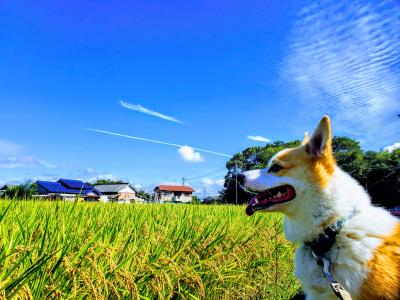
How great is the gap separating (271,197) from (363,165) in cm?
4968

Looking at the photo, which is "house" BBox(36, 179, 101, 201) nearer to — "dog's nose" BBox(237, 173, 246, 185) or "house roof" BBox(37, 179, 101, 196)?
"house roof" BBox(37, 179, 101, 196)

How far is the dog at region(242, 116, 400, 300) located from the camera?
271cm

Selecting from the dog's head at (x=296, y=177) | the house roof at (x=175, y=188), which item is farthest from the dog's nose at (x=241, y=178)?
the house roof at (x=175, y=188)

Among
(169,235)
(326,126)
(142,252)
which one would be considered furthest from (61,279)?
(326,126)

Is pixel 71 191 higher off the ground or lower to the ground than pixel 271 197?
higher

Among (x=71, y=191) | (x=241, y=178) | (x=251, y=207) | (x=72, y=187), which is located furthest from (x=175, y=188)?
(x=251, y=207)

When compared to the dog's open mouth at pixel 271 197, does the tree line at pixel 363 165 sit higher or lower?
higher

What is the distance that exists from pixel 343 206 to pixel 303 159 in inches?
21.6

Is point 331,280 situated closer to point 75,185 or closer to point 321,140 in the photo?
point 321,140

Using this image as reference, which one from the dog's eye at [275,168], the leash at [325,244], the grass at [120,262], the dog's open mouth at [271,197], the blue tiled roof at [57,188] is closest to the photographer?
the grass at [120,262]

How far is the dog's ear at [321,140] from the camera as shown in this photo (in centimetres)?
310

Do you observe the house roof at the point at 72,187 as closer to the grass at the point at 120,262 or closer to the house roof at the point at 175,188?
the grass at the point at 120,262

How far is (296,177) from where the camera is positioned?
3211 millimetres

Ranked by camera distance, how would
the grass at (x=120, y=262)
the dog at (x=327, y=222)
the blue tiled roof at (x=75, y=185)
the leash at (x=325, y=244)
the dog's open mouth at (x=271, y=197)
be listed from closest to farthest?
the grass at (x=120, y=262)
the dog at (x=327, y=222)
the leash at (x=325, y=244)
the dog's open mouth at (x=271, y=197)
the blue tiled roof at (x=75, y=185)
